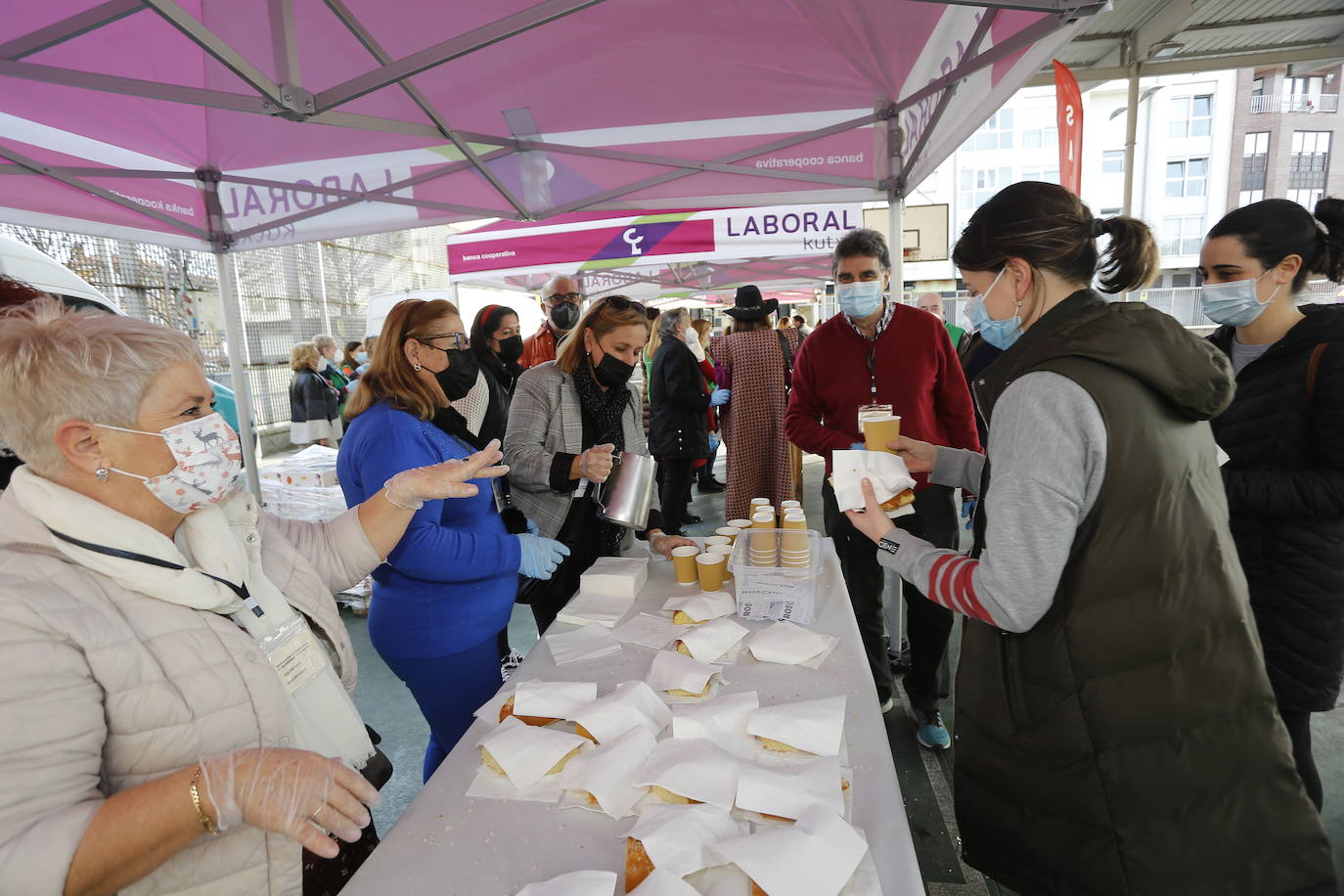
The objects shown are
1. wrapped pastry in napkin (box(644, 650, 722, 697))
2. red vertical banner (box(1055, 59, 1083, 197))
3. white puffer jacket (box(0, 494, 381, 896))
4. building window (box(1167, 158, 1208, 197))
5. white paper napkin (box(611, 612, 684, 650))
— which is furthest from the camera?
building window (box(1167, 158, 1208, 197))

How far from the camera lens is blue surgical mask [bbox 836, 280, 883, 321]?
2604 mm

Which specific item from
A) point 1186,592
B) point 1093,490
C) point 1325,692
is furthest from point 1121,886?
point 1325,692

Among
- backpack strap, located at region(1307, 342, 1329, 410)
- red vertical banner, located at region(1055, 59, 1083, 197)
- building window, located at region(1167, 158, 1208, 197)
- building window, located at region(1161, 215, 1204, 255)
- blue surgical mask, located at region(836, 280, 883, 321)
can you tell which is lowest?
backpack strap, located at region(1307, 342, 1329, 410)

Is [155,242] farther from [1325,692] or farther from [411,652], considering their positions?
[1325,692]

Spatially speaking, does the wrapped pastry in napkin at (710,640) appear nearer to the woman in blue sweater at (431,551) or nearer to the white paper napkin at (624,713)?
the white paper napkin at (624,713)

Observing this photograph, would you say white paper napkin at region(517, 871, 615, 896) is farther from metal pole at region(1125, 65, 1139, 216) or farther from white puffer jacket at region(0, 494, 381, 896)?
metal pole at region(1125, 65, 1139, 216)

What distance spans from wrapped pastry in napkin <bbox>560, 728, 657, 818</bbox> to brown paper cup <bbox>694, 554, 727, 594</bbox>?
2.56 feet

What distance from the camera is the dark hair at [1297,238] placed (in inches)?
72.1

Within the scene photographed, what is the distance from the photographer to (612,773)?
42.9 inches

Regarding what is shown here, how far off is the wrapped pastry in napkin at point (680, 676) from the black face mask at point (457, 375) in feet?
3.72

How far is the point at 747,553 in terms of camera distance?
6.30ft

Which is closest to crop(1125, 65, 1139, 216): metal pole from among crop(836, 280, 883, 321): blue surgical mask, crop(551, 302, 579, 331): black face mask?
crop(836, 280, 883, 321): blue surgical mask

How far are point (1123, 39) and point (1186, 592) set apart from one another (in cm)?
649

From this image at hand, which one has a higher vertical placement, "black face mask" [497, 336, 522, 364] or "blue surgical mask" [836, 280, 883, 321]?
"blue surgical mask" [836, 280, 883, 321]
